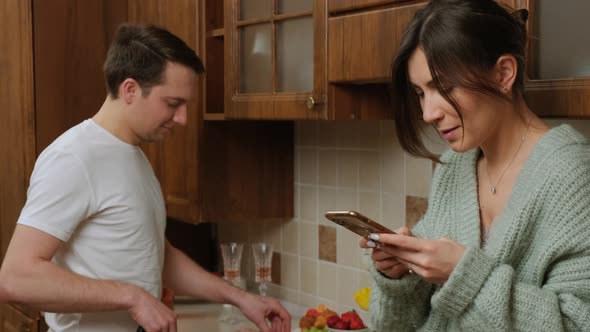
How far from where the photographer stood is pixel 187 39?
261 cm

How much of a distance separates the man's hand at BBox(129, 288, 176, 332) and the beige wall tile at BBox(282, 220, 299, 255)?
1001 millimetres

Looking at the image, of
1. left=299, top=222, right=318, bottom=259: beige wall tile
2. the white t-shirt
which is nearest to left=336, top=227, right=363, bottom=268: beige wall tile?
left=299, top=222, right=318, bottom=259: beige wall tile

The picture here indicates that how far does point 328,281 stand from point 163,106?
0.90 meters

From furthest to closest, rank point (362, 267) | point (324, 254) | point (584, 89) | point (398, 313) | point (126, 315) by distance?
1. point (324, 254)
2. point (362, 267)
3. point (126, 315)
4. point (398, 313)
5. point (584, 89)

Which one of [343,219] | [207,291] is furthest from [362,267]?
[343,219]

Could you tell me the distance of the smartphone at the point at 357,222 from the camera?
1.31 meters

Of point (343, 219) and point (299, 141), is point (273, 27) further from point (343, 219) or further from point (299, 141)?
point (343, 219)

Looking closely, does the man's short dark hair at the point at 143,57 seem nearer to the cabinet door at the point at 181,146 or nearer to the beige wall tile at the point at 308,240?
the cabinet door at the point at 181,146

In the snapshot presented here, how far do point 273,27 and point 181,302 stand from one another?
1.24 m

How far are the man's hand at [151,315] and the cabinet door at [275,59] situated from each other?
1.99 feet

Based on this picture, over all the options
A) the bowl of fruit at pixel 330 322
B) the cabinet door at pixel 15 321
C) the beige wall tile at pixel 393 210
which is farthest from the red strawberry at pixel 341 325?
the cabinet door at pixel 15 321

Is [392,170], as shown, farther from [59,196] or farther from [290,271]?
[59,196]

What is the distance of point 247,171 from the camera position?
271 centimetres

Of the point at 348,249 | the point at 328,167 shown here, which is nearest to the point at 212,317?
the point at 348,249
